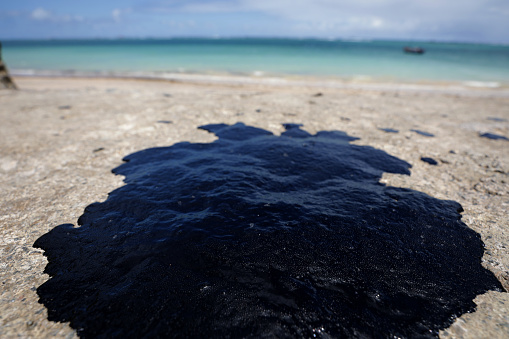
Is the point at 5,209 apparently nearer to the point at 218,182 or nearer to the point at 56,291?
the point at 56,291

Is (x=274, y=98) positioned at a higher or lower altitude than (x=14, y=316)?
higher

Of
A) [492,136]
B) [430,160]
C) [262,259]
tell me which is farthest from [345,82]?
[262,259]

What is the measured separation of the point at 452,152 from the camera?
6887 mm

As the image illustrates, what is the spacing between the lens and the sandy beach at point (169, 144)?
121 inches

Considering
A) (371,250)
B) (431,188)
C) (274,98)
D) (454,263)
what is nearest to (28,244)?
(371,250)

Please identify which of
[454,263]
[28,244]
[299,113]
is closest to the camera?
[454,263]

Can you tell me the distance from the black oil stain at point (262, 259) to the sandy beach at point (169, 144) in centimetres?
24

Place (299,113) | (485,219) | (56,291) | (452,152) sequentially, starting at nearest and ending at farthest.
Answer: (56,291)
(485,219)
(452,152)
(299,113)

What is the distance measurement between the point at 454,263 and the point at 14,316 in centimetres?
533

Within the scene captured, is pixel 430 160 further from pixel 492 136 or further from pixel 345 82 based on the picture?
pixel 345 82

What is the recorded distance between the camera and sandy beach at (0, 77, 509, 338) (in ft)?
10.1

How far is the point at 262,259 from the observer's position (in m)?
3.41

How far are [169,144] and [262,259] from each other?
4748 millimetres

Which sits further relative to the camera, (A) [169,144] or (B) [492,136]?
(B) [492,136]
